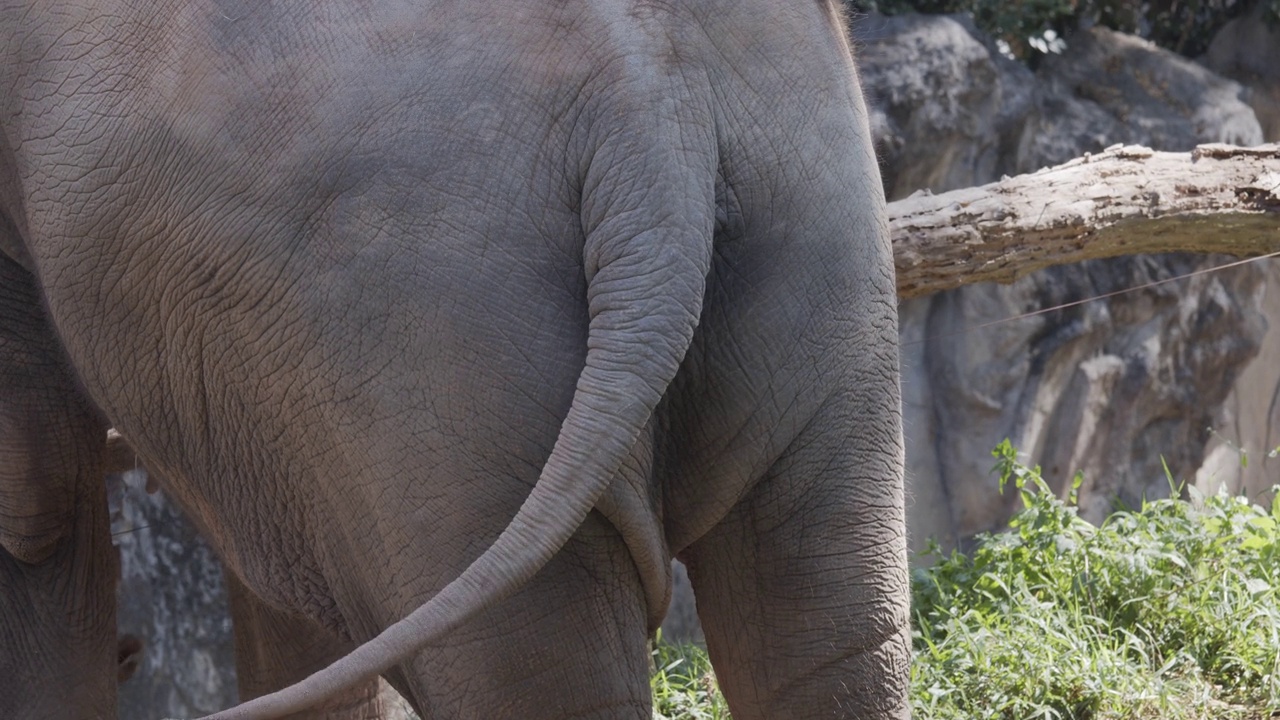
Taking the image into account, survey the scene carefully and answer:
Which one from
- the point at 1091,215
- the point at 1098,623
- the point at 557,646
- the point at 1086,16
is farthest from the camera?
the point at 1086,16

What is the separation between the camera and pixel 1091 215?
4.00m

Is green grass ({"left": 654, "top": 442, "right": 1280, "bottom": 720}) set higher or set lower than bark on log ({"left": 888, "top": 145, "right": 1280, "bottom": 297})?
lower

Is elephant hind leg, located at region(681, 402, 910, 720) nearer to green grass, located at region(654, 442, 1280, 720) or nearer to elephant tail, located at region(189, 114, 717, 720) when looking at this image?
elephant tail, located at region(189, 114, 717, 720)

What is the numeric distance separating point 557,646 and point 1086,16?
19.2 ft

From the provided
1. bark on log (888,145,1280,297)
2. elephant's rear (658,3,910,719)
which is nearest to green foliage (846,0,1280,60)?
bark on log (888,145,1280,297)

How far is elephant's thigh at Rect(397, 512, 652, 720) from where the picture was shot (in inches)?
71.3

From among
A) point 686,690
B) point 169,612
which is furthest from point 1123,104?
point 169,612

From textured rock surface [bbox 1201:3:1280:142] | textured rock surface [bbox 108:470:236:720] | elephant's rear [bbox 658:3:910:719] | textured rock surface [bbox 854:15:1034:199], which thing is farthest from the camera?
textured rock surface [bbox 1201:3:1280:142]

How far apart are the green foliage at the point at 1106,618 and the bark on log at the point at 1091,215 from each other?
0.60m

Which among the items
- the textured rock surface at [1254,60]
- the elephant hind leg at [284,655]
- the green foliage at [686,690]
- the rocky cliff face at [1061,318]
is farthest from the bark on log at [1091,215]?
the textured rock surface at [1254,60]

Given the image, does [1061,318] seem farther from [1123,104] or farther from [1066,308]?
[1123,104]

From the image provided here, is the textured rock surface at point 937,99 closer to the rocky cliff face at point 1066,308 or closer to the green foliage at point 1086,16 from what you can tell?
the rocky cliff face at point 1066,308

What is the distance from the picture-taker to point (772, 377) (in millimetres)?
1870

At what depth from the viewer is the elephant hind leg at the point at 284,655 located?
3322mm
